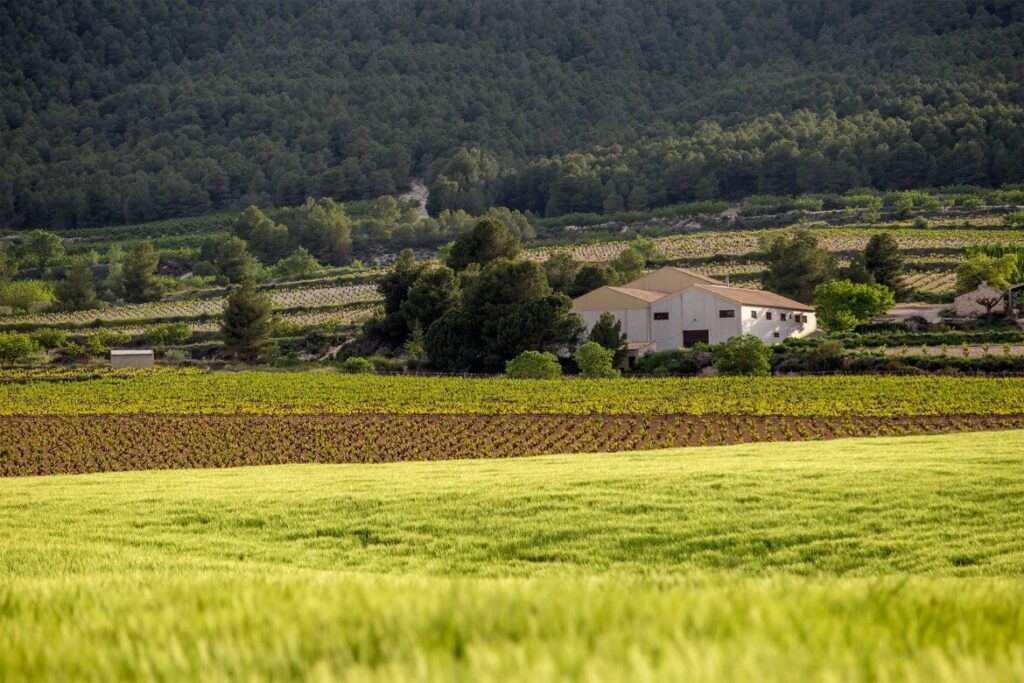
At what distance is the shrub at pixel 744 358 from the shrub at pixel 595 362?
238 inches

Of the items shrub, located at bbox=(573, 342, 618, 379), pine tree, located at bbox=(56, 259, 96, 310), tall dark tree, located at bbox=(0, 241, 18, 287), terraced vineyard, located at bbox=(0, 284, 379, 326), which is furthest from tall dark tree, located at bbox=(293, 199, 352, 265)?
shrub, located at bbox=(573, 342, 618, 379)

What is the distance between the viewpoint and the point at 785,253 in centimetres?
9031

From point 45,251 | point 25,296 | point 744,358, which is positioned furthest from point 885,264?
point 45,251

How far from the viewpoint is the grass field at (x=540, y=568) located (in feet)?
10.1

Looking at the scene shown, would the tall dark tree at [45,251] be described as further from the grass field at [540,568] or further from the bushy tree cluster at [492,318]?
the grass field at [540,568]

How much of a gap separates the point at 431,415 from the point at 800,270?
178 feet

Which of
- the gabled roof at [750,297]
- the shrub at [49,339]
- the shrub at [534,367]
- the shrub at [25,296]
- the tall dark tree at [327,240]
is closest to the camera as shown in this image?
the shrub at [534,367]

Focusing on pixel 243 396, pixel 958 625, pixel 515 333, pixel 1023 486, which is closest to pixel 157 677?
pixel 958 625

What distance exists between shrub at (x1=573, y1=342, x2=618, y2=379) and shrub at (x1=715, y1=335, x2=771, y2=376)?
6039 mm

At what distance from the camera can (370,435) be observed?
121ft

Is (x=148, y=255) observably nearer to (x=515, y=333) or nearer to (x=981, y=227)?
(x=515, y=333)

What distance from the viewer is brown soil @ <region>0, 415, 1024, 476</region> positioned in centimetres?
3209

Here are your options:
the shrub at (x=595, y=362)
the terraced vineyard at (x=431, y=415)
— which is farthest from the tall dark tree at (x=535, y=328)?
the terraced vineyard at (x=431, y=415)

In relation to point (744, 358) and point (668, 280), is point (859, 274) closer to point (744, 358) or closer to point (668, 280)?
point (668, 280)
